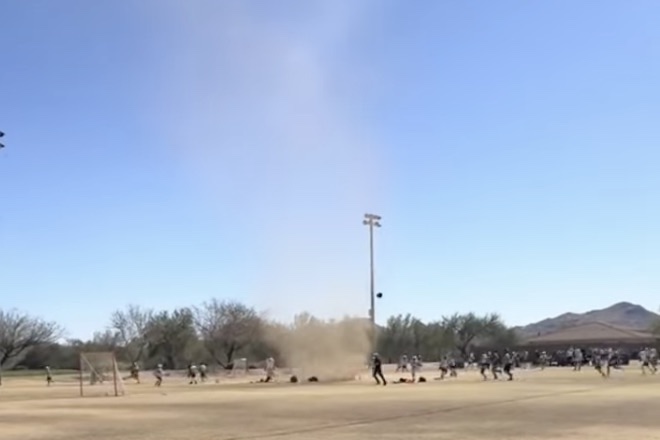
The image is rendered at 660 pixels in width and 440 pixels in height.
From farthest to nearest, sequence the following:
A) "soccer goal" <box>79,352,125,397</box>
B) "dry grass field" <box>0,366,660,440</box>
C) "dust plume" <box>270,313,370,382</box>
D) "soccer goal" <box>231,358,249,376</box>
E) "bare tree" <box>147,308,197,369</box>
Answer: "bare tree" <box>147,308,197,369</box>
"soccer goal" <box>231,358,249,376</box>
"dust plume" <box>270,313,370,382</box>
"soccer goal" <box>79,352,125,397</box>
"dry grass field" <box>0,366,660,440</box>

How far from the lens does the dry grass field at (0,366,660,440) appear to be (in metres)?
19.7

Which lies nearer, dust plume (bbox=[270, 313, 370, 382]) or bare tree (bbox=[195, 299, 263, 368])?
dust plume (bbox=[270, 313, 370, 382])

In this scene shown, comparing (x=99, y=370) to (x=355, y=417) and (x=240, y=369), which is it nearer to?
(x=240, y=369)

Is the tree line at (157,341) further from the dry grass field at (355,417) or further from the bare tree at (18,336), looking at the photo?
the dry grass field at (355,417)

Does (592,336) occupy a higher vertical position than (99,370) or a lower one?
higher

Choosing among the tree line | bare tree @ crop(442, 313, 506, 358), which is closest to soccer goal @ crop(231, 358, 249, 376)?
the tree line

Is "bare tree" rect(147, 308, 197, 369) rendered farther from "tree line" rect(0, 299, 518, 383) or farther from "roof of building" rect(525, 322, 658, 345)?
"roof of building" rect(525, 322, 658, 345)

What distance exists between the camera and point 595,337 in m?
139

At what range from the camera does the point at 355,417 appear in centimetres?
2403

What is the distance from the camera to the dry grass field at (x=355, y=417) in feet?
64.7

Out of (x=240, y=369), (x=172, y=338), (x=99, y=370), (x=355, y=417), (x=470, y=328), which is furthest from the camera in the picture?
(x=470, y=328)

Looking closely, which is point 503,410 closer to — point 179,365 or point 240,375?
point 240,375

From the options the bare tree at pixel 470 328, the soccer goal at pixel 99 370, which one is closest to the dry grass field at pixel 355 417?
the soccer goal at pixel 99 370

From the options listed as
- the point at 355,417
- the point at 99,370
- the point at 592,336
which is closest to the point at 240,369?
the point at 99,370
